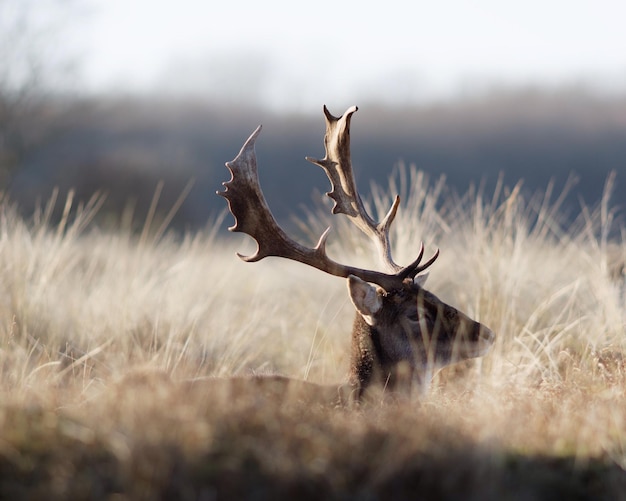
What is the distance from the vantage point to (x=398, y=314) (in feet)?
14.7

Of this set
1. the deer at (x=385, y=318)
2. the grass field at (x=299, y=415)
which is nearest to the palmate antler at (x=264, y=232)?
the deer at (x=385, y=318)

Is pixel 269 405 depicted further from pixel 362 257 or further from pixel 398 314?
pixel 362 257

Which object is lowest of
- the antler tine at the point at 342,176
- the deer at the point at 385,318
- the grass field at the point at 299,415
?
the grass field at the point at 299,415

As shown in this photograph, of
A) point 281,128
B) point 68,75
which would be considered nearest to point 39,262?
point 68,75

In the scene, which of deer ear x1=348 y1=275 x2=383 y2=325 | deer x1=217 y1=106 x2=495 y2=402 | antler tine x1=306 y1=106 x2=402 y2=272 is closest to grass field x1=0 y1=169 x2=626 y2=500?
deer x1=217 y1=106 x2=495 y2=402

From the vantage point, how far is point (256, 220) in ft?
15.3

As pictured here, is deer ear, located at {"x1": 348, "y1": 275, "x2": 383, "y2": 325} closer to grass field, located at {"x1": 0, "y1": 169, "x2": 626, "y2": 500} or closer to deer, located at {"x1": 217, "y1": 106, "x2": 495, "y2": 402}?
deer, located at {"x1": 217, "y1": 106, "x2": 495, "y2": 402}

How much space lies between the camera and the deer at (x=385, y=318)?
14.4 ft

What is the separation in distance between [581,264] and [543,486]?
4.82m

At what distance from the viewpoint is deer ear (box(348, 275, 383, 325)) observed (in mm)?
4273

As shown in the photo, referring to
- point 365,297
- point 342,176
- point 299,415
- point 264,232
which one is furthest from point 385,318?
point 299,415

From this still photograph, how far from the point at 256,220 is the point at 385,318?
84cm

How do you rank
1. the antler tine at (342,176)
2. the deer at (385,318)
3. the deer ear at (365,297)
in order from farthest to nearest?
the antler tine at (342,176), the deer at (385,318), the deer ear at (365,297)

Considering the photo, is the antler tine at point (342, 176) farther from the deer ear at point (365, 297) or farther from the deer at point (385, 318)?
the deer ear at point (365, 297)
